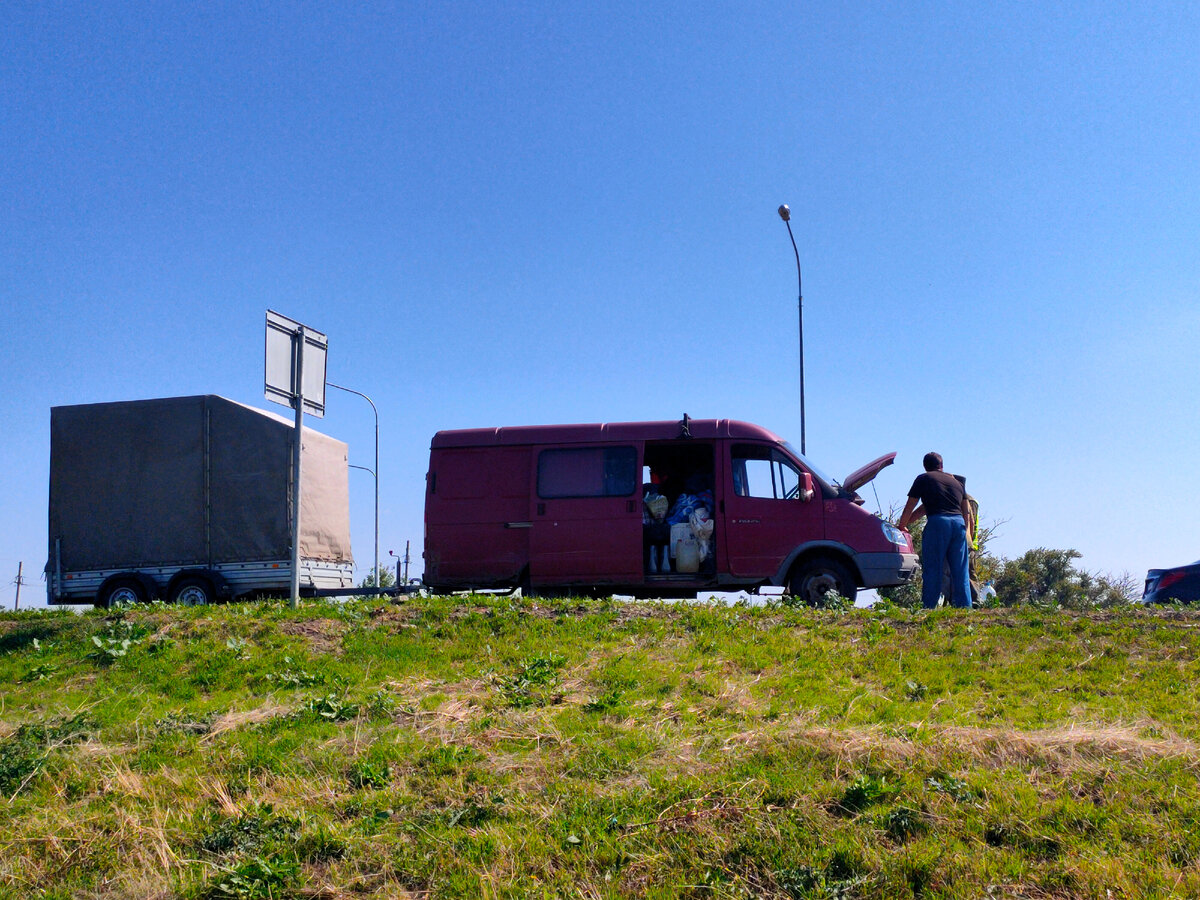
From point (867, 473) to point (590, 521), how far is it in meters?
3.70

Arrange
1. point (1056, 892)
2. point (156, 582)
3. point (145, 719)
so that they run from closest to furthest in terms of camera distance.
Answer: point (1056, 892), point (145, 719), point (156, 582)

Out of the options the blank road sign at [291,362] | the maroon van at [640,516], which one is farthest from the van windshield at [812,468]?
the blank road sign at [291,362]

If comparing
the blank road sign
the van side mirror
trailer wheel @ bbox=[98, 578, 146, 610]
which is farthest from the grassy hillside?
trailer wheel @ bbox=[98, 578, 146, 610]

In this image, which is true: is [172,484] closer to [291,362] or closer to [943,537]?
[291,362]

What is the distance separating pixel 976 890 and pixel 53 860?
4.76 m

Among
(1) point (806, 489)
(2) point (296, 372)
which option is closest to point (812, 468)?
(1) point (806, 489)

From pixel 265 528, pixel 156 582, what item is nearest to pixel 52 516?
pixel 156 582

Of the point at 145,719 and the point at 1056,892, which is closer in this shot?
the point at 1056,892

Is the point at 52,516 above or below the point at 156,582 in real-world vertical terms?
above

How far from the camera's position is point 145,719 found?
7.34 m

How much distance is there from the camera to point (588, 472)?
1377 cm

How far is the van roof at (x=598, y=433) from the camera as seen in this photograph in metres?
13.5

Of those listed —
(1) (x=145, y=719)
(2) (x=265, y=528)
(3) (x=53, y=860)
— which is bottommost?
(3) (x=53, y=860)

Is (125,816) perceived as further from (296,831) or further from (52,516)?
(52,516)
